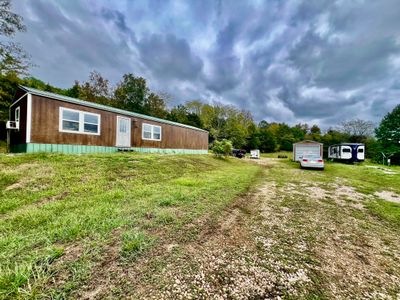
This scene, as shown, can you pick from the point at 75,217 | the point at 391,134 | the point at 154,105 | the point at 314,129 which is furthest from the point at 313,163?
the point at 314,129

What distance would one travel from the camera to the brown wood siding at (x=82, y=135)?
830cm

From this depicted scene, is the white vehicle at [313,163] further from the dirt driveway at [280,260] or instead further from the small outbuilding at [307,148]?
the dirt driveway at [280,260]

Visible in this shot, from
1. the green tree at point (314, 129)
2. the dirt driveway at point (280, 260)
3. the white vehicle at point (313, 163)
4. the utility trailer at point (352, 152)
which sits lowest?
the dirt driveway at point (280, 260)

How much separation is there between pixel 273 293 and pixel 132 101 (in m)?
34.4

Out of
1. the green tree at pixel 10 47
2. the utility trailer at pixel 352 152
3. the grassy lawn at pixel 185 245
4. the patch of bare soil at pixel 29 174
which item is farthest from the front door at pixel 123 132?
the utility trailer at pixel 352 152

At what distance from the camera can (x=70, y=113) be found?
934 cm

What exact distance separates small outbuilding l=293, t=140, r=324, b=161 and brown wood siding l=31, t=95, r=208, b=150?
14.3 meters

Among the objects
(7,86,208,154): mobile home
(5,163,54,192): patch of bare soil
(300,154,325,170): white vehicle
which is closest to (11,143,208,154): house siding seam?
(7,86,208,154): mobile home

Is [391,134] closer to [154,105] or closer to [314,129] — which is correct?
[314,129]

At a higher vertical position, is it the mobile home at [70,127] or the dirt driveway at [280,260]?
the mobile home at [70,127]

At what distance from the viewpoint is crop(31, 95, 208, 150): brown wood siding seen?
27.2ft

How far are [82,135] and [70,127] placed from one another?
0.69 meters

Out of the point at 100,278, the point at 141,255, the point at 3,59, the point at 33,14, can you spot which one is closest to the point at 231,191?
the point at 141,255

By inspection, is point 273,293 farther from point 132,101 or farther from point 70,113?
point 132,101
